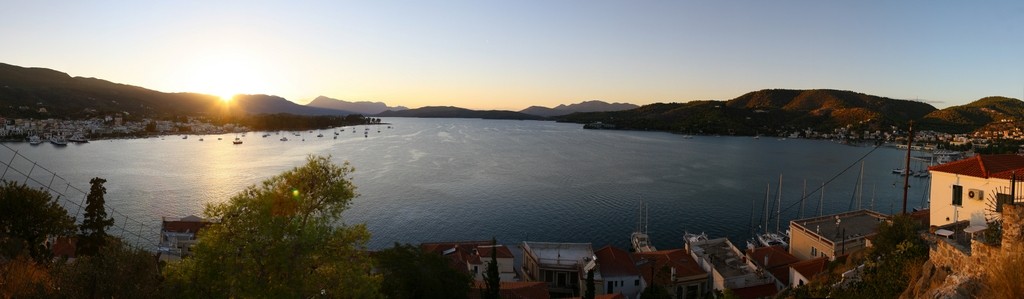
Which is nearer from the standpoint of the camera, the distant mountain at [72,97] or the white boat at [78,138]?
the white boat at [78,138]

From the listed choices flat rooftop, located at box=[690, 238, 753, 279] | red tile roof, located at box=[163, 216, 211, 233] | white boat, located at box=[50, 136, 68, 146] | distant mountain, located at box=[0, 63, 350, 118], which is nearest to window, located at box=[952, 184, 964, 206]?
flat rooftop, located at box=[690, 238, 753, 279]

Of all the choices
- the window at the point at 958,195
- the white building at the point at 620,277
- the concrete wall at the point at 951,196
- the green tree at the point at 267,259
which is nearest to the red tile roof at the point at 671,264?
the white building at the point at 620,277

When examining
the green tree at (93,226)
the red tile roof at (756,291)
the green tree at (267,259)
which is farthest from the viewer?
the red tile roof at (756,291)

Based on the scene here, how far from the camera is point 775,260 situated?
75.6ft

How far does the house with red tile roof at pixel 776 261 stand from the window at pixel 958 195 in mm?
6673

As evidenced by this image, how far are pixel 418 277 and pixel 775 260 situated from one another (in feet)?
54.9

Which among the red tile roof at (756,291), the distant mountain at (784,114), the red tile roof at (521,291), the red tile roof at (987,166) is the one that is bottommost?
the red tile roof at (756,291)

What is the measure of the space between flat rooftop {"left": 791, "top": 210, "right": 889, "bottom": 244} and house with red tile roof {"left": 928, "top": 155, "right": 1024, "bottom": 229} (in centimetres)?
638

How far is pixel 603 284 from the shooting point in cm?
2109

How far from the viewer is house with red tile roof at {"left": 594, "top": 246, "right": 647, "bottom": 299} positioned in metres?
21.3

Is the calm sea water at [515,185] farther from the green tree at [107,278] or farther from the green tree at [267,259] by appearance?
the green tree at [267,259]

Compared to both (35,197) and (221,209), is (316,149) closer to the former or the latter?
(35,197)

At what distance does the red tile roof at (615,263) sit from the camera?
2162cm

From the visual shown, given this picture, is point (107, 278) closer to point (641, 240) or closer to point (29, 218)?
point (29, 218)
